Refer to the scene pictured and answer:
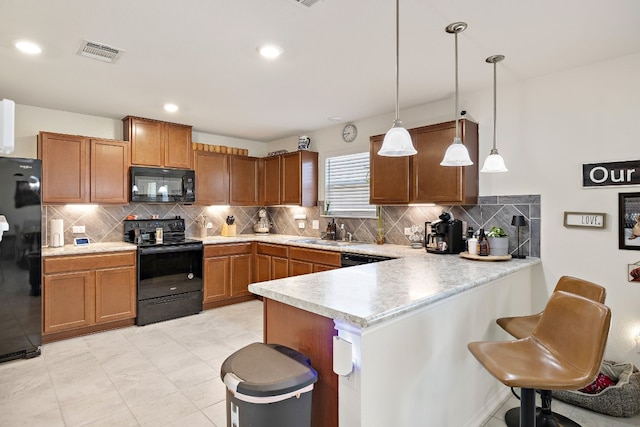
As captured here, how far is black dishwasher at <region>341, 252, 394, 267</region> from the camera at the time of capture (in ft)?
11.5

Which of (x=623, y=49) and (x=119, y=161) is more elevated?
(x=623, y=49)

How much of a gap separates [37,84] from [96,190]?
124 cm

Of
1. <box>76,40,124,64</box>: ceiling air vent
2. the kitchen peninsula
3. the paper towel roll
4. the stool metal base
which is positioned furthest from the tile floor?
<box>76,40,124,64</box>: ceiling air vent

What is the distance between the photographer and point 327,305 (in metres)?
1.48

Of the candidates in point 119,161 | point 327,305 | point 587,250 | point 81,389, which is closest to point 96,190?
point 119,161

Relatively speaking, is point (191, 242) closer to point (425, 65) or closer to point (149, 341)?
point (149, 341)

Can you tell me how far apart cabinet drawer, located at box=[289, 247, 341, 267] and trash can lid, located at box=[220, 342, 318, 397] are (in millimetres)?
2266

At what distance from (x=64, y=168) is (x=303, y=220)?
3032 millimetres

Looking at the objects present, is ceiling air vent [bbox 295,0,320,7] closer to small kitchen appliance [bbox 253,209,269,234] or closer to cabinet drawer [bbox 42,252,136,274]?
cabinet drawer [bbox 42,252,136,274]

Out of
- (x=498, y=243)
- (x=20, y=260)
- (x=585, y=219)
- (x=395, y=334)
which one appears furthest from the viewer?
(x=20, y=260)

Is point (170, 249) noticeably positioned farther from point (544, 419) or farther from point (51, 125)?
point (544, 419)

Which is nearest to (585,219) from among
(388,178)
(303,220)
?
(388,178)

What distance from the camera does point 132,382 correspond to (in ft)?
8.87

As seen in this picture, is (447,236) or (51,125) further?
(51,125)
